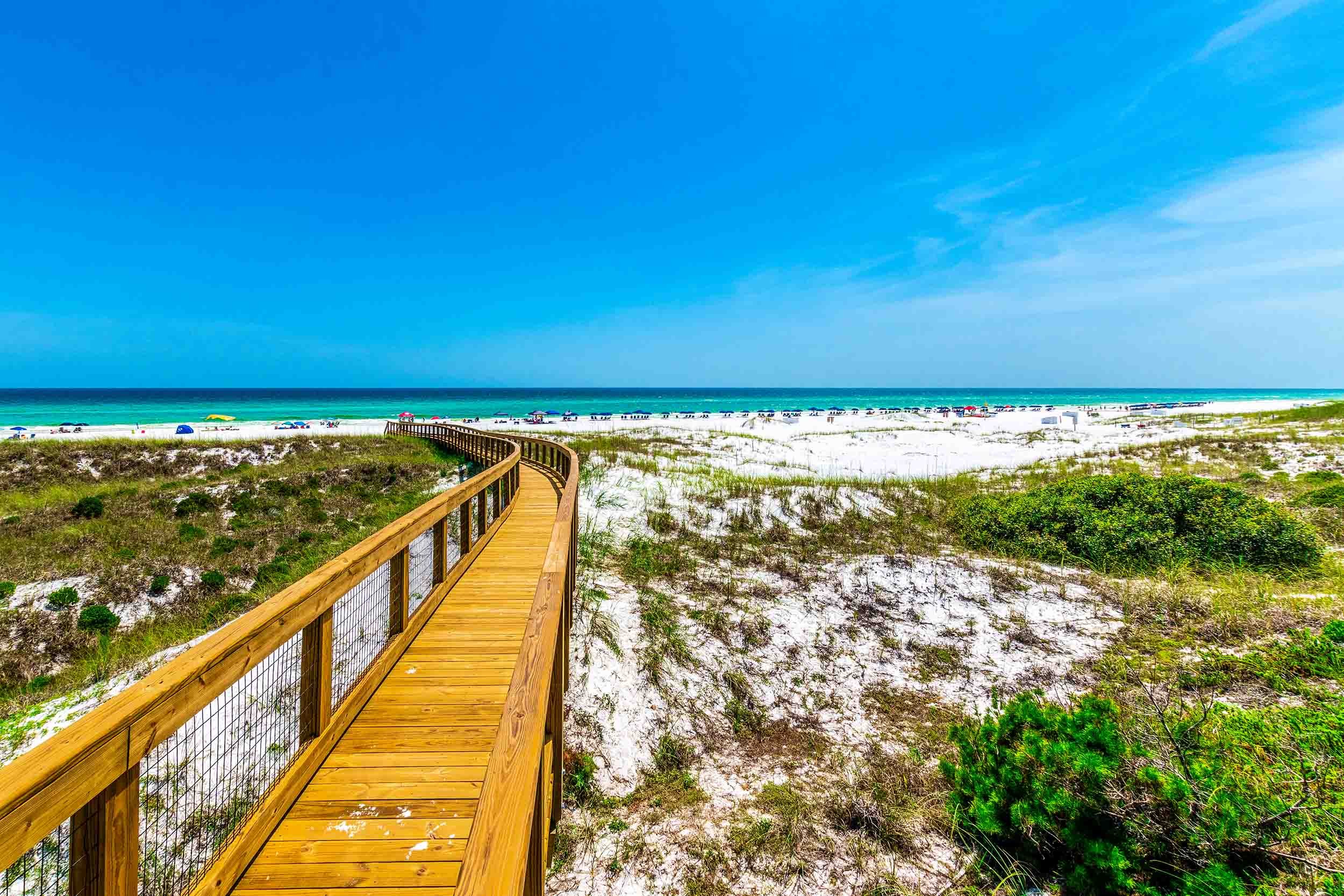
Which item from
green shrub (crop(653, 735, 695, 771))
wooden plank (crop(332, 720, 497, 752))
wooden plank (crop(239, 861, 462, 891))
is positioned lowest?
green shrub (crop(653, 735, 695, 771))

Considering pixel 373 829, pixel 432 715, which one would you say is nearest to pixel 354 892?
pixel 373 829

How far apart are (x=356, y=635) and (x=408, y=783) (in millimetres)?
4895

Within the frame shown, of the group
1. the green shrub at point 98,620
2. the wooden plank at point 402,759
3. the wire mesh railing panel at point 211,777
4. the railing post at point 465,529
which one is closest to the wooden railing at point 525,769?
the wooden plank at point 402,759

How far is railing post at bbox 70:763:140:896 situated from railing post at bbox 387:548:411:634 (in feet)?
9.00

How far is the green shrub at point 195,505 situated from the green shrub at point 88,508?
156cm

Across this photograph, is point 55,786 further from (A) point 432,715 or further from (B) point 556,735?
(A) point 432,715

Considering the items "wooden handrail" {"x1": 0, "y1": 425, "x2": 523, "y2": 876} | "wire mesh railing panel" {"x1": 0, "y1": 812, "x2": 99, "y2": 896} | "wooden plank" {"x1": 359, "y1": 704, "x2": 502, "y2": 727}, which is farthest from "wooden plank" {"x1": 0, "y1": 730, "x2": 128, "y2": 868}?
"wooden plank" {"x1": 359, "y1": 704, "x2": 502, "y2": 727}

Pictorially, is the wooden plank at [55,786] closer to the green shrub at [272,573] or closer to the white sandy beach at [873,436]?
the green shrub at [272,573]

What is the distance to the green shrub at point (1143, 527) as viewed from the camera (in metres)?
8.70

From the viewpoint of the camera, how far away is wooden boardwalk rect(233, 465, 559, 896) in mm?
2760

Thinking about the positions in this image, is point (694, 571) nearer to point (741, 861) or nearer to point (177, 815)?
point (741, 861)

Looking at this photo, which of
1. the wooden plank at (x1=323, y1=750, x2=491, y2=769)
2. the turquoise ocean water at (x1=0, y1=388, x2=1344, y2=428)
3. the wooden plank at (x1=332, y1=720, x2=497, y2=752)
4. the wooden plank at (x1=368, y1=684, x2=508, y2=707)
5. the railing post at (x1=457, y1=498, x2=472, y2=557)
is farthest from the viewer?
the turquoise ocean water at (x1=0, y1=388, x2=1344, y2=428)

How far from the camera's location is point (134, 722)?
178cm

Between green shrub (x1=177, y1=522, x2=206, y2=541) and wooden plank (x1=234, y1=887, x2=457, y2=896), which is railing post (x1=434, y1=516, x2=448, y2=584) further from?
green shrub (x1=177, y1=522, x2=206, y2=541)
